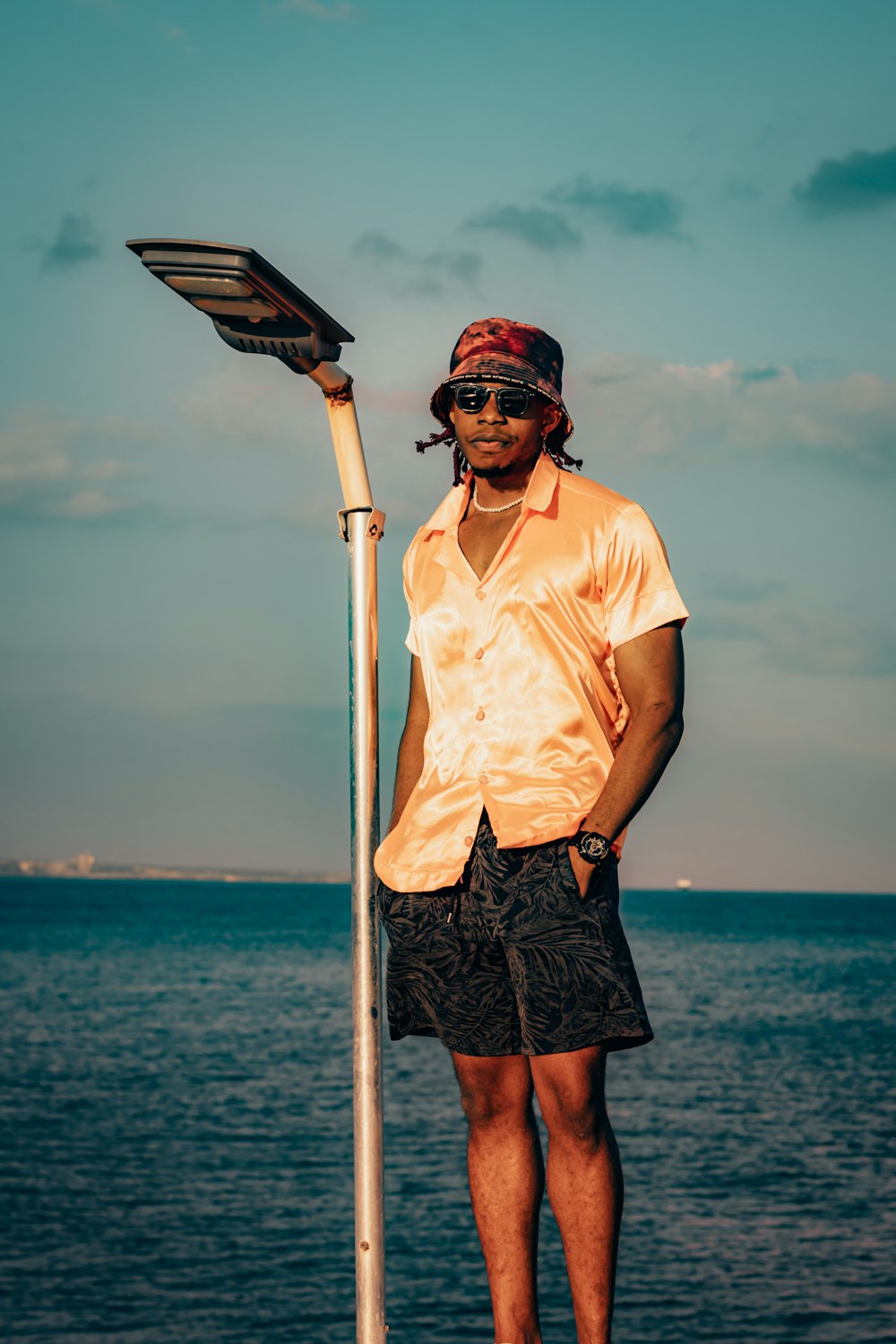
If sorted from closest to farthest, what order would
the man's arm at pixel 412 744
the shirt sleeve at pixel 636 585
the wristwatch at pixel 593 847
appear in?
the wristwatch at pixel 593 847 → the shirt sleeve at pixel 636 585 → the man's arm at pixel 412 744

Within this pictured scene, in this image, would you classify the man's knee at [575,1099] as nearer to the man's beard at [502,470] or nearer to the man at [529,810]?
the man at [529,810]

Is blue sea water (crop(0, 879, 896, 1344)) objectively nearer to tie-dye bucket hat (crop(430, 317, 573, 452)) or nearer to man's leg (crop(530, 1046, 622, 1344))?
man's leg (crop(530, 1046, 622, 1344))

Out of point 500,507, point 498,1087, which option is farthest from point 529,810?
point 500,507

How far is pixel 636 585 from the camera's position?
135 inches

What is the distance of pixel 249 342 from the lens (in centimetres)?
368

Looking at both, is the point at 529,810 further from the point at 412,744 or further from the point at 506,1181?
the point at 506,1181

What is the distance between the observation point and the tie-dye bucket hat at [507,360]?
357 centimetres

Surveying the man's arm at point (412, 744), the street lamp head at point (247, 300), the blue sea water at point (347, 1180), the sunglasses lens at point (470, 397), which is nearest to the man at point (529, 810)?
the sunglasses lens at point (470, 397)

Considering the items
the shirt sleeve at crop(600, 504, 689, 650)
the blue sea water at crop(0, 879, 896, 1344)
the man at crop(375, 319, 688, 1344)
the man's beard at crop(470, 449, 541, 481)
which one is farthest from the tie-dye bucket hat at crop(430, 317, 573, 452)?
the blue sea water at crop(0, 879, 896, 1344)

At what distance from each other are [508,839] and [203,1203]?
25928 millimetres

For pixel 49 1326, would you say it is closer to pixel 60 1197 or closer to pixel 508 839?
pixel 60 1197

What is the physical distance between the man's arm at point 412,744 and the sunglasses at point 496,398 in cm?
66

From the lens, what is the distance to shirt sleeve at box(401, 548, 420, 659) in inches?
149

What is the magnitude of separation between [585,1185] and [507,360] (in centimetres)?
192
